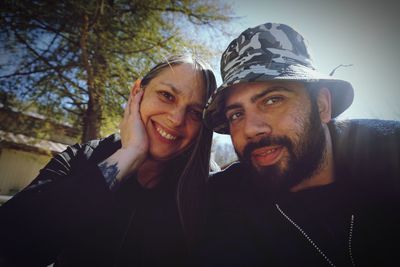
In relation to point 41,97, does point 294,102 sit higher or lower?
lower

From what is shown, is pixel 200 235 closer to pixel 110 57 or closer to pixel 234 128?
pixel 234 128

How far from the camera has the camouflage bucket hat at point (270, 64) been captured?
5.79 ft

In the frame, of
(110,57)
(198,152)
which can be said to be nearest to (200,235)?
(198,152)

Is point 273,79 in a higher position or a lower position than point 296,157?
higher

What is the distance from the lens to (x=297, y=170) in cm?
181

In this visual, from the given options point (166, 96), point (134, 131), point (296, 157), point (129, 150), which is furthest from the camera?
point (166, 96)

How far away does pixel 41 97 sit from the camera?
6.13 m

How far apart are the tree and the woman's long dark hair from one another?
3278 millimetres

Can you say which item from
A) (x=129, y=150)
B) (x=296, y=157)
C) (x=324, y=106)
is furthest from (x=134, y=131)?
(x=324, y=106)

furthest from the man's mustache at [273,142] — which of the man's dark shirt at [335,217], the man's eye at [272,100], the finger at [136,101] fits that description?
the finger at [136,101]

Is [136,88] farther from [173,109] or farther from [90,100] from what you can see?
[90,100]

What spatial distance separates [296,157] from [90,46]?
5.15 metres

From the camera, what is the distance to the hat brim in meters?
1.73

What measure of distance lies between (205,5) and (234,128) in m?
5.80
